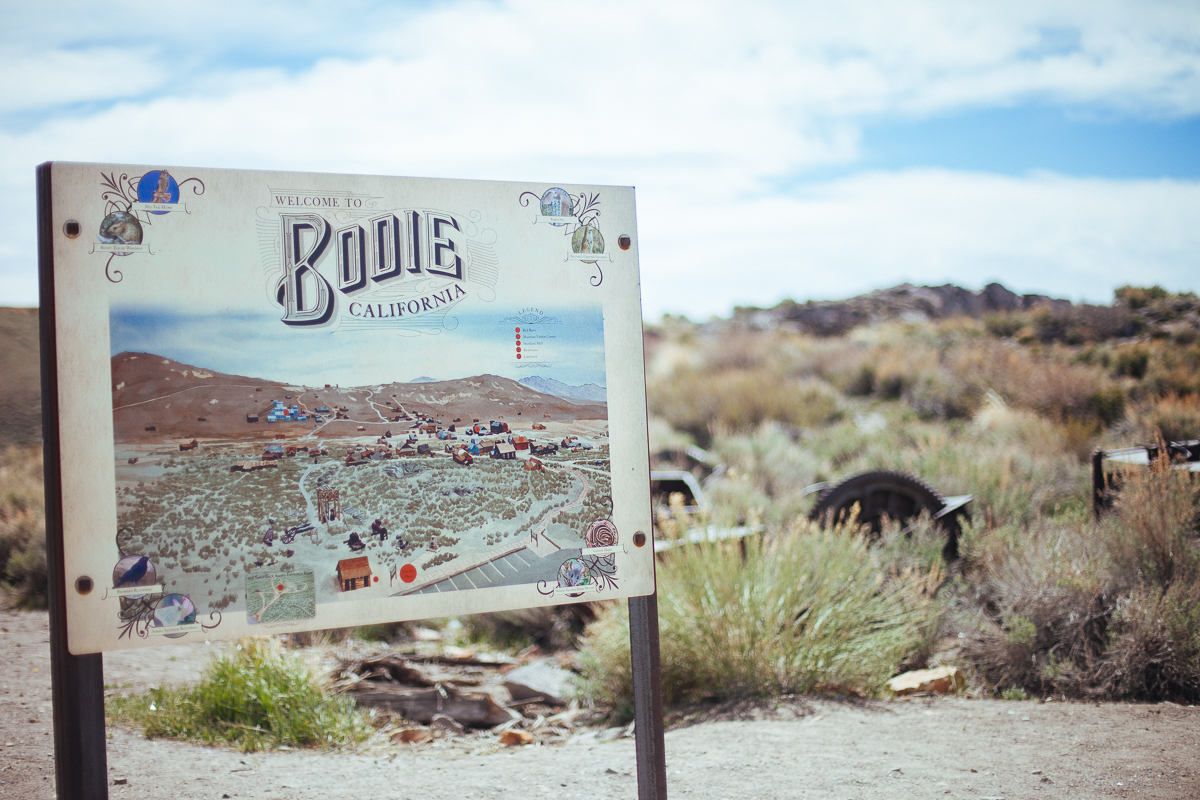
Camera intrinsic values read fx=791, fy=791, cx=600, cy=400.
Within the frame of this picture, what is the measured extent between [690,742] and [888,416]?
11973mm

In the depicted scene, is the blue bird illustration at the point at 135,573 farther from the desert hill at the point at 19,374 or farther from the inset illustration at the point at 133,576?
the desert hill at the point at 19,374

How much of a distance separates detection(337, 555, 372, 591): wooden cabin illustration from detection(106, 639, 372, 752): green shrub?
91.9 inches

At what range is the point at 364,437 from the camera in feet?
8.93

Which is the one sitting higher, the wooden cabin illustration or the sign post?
the sign post

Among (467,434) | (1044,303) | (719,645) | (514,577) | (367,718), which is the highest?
(1044,303)

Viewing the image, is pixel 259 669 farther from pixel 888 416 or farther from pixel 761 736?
pixel 888 416

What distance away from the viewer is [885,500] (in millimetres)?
7086

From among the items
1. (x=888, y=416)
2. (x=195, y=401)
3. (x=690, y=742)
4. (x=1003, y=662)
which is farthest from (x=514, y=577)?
(x=888, y=416)

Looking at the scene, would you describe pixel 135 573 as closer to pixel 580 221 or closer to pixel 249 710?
pixel 580 221

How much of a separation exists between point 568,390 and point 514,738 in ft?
9.61

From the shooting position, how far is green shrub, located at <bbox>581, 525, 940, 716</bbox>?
4.87m

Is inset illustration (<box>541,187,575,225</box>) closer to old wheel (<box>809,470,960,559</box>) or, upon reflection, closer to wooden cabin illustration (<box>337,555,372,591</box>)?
wooden cabin illustration (<box>337,555,372,591</box>)

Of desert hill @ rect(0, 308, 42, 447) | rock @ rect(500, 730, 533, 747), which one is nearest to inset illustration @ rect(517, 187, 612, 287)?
desert hill @ rect(0, 308, 42, 447)

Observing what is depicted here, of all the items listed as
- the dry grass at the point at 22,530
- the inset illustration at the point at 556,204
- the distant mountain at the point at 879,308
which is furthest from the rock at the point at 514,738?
the distant mountain at the point at 879,308
